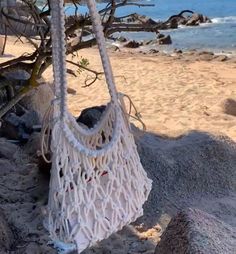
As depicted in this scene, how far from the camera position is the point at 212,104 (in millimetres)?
6926

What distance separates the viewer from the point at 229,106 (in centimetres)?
679

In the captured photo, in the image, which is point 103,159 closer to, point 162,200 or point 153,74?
point 162,200

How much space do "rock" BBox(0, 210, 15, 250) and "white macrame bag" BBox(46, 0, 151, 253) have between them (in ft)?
1.79

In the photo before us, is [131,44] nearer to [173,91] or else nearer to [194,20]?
[194,20]

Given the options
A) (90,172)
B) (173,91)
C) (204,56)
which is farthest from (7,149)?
(204,56)

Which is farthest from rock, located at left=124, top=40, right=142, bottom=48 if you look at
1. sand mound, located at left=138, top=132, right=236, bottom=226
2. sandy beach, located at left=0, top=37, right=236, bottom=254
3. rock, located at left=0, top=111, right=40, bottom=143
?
sand mound, located at left=138, top=132, right=236, bottom=226

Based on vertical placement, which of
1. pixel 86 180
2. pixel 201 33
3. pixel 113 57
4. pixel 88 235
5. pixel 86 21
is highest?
pixel 86 21

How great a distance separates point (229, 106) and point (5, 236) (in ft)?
15.6

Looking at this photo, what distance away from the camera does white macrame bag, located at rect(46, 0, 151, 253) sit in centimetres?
179

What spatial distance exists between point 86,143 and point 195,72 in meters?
7.99

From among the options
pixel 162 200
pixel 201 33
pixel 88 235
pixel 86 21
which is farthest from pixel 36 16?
pixel 201 33

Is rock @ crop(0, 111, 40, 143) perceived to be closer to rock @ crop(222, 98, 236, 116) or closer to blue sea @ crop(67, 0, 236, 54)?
rock @ crop(222, 98, 236, 116)

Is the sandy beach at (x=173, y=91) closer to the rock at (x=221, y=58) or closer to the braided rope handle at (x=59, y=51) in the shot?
the rock at (x=221, y=58)

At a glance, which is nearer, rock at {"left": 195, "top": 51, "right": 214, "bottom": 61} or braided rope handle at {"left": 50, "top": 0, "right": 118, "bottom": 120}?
braided rope handle at {"left": 50, "top": 0, "right": 118, "bottom": 120}
